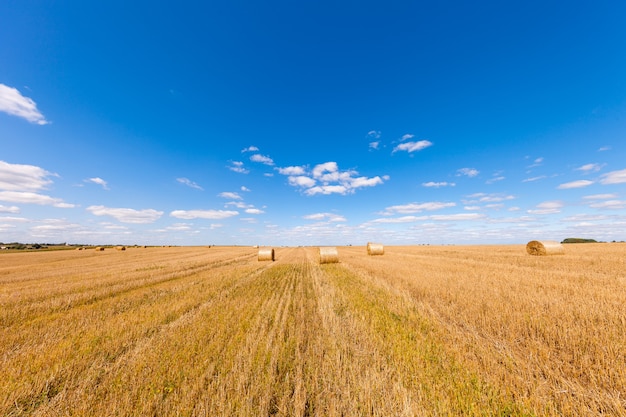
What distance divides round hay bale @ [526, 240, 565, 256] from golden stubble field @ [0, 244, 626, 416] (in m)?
17.0

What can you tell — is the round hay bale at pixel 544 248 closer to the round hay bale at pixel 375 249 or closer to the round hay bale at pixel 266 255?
the round hay bale at pixel 375 249

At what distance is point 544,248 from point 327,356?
88.6 feet

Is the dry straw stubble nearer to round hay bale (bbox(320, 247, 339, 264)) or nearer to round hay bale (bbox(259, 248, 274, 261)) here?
round hay bale (bbox(320, 247, 339, 264))

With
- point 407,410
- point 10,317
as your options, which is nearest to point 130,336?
point 10,317

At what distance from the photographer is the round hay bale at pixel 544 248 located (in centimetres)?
2161

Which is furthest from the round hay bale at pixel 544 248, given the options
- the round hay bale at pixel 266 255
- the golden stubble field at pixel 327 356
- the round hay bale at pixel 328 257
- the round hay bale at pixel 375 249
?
the round hay bale at pixel 266 255

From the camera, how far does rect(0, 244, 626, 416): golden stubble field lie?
3219 millimetres

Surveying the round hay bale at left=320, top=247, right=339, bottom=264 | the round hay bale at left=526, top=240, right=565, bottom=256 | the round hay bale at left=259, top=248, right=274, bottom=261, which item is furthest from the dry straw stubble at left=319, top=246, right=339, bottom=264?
the round hay bale at left=526, top=240, right=565, bottom=256

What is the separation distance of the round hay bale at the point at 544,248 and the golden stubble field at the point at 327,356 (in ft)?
55.9

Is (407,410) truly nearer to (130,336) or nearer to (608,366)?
(608,366)

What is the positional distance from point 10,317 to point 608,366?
1407cm

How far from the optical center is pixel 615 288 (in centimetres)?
792

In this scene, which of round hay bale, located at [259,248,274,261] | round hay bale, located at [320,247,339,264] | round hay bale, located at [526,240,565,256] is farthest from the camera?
round hay bale, located at [259,248,274,261]

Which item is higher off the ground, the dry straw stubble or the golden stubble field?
the dry straw stubble
